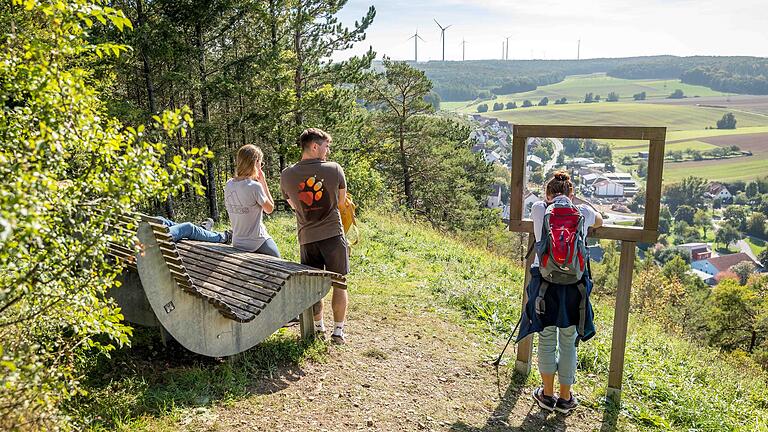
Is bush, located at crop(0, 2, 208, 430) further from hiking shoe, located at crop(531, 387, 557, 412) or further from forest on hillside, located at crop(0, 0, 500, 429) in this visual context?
hiking shoe, located at crop(531, 387, 557, 412)

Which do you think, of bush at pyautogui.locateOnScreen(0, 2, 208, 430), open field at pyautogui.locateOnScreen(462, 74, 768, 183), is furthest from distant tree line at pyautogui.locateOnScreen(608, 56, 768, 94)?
bush at pyautogui.locateOnScreen(0, 2, 208, 430)

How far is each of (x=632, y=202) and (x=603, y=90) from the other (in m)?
187

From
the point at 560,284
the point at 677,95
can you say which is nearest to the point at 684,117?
the point at 677,95

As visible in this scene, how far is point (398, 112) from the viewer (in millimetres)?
26797

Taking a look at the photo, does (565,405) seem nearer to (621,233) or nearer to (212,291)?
(621,233)

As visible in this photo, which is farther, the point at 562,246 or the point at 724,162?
the point at 724,162

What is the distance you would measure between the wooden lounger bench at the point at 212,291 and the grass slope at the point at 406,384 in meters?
0.33

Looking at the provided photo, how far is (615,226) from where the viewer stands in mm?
4305

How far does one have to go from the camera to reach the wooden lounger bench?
3.49 m

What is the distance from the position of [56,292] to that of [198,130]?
49.9ft

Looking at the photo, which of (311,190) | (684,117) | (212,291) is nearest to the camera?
(212,291)

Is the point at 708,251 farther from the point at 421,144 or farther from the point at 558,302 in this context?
the point at 558,302

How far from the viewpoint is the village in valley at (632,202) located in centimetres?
452

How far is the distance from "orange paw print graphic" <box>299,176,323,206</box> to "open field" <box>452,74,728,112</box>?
469ft
